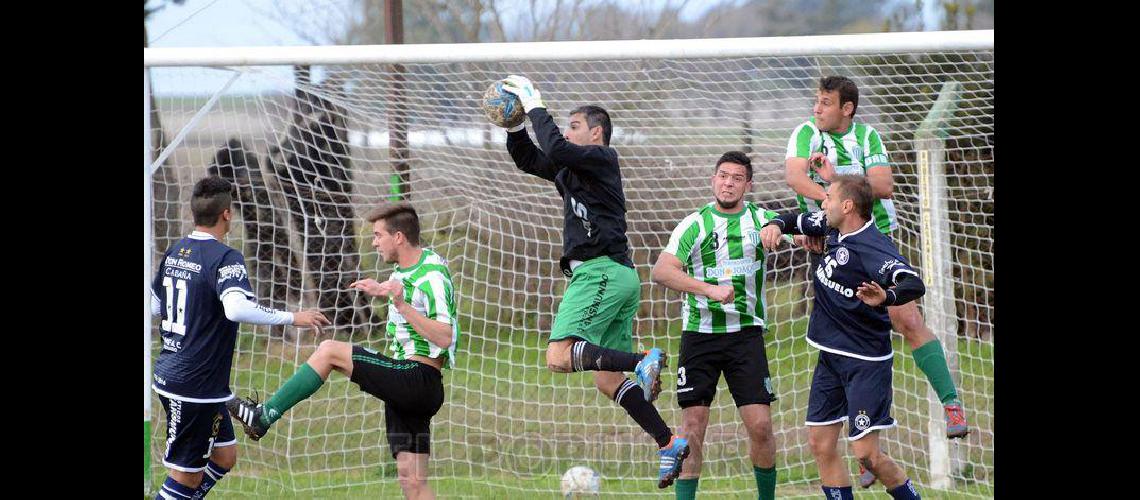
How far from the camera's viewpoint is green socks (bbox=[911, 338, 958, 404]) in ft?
18.6

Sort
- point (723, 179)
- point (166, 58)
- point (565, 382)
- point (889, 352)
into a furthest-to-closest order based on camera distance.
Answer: point (565, 382) → point (166, 58) → point (723, 179) → point (889, 352)

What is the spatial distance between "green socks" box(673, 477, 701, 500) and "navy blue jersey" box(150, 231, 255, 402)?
2.28 m

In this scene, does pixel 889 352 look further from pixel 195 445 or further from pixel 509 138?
pixel 195 445

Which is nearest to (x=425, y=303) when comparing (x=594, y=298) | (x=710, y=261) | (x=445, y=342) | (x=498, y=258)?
(x=445, y=342)

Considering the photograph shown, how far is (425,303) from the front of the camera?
5.48 m

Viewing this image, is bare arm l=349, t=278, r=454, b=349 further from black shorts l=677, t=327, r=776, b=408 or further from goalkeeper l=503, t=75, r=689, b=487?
black shorts l=677, t=327, r=776, b=408

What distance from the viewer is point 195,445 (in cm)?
527

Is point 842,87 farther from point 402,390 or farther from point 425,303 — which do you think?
point 402,390

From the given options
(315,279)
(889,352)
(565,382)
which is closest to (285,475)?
(315,279)

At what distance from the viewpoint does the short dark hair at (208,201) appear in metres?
5.33

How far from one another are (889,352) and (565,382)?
342cm

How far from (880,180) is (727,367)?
121 centimetres

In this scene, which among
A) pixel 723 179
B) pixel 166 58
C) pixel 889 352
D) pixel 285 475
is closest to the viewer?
pixel 889 352

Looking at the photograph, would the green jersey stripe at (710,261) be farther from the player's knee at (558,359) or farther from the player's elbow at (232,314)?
the player's elbow at (232,314)
